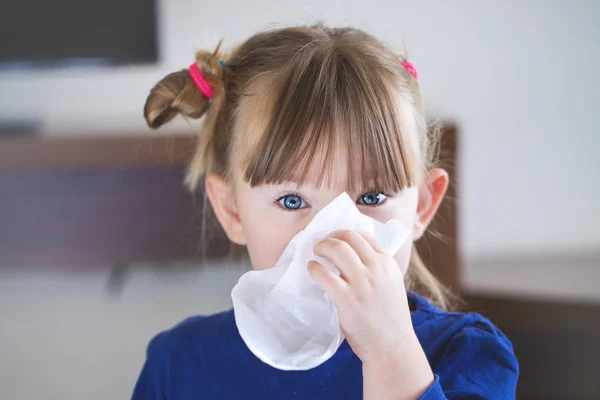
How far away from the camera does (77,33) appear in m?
1.97

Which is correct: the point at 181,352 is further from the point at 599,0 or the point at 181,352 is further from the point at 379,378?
the point at 599,0

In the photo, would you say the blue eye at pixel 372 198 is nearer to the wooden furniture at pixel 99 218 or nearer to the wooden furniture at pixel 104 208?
the wooden furniture at pixel 104 208

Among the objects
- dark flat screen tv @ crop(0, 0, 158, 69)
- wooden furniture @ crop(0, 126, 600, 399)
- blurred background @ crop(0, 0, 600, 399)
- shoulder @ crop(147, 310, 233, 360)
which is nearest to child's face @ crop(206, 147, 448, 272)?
shoulder @ crop(147, 310, 233, 360)

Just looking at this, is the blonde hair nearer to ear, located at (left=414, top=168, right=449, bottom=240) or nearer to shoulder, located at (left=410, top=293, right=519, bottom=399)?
ear, located at (left=414, top=168, right=449, bottom=240)

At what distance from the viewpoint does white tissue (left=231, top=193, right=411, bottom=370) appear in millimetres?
648

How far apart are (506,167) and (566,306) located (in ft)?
2.10

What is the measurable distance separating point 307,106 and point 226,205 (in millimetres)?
207

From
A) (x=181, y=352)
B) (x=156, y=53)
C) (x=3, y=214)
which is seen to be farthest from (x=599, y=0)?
(x=3, y=214)

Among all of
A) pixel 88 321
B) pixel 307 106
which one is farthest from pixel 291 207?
pixel 88 321

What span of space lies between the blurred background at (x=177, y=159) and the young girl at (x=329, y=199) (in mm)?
1014

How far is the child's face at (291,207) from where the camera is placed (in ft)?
2.25

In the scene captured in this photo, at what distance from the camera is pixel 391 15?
6.38ft

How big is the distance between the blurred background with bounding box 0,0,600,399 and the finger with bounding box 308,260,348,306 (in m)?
1.24

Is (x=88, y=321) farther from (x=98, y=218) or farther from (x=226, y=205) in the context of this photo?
(x=226, y=205)
